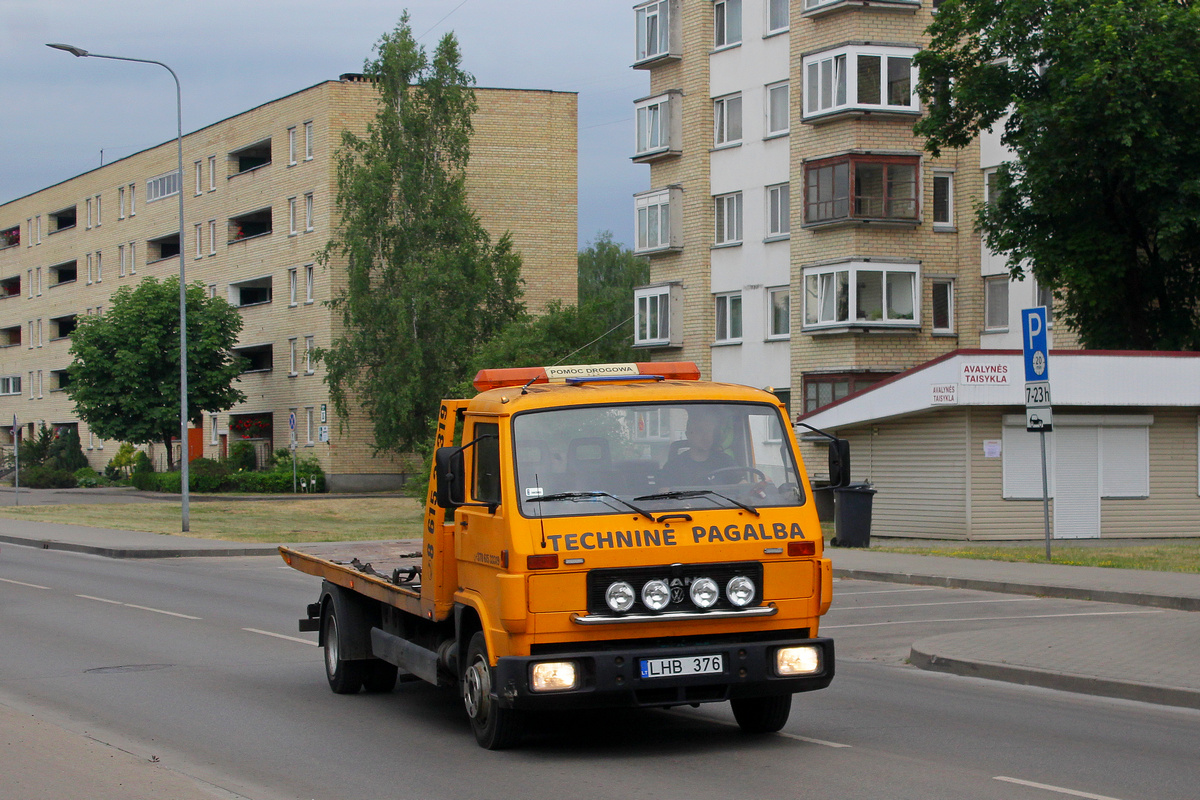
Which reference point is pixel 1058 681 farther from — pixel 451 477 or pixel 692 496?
pixel 451 477

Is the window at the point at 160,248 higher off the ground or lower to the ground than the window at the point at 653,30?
lower

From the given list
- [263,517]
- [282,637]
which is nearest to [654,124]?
[263,517]

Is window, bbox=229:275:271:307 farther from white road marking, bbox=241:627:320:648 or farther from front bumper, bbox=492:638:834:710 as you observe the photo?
front bumper, bbox=492:638:834:710

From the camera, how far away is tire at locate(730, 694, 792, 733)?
8625 mm

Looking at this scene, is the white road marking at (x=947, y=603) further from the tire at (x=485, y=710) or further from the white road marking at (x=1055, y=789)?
the white road marking at (x=1055, y=789)

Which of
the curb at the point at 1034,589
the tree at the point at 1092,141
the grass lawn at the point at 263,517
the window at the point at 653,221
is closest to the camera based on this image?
the curb at the point at 1034,589

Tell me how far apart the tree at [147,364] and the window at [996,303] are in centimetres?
3647

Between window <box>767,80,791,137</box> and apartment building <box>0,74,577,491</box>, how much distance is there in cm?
2151

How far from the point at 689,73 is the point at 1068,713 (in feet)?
123

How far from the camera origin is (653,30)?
4625 cm

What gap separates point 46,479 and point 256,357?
1143 centimetres

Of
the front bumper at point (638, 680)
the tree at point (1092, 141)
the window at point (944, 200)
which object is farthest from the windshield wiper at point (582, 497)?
the window at point (944, 200)

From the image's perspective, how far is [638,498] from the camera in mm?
8086

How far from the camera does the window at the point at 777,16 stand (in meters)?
42.8
